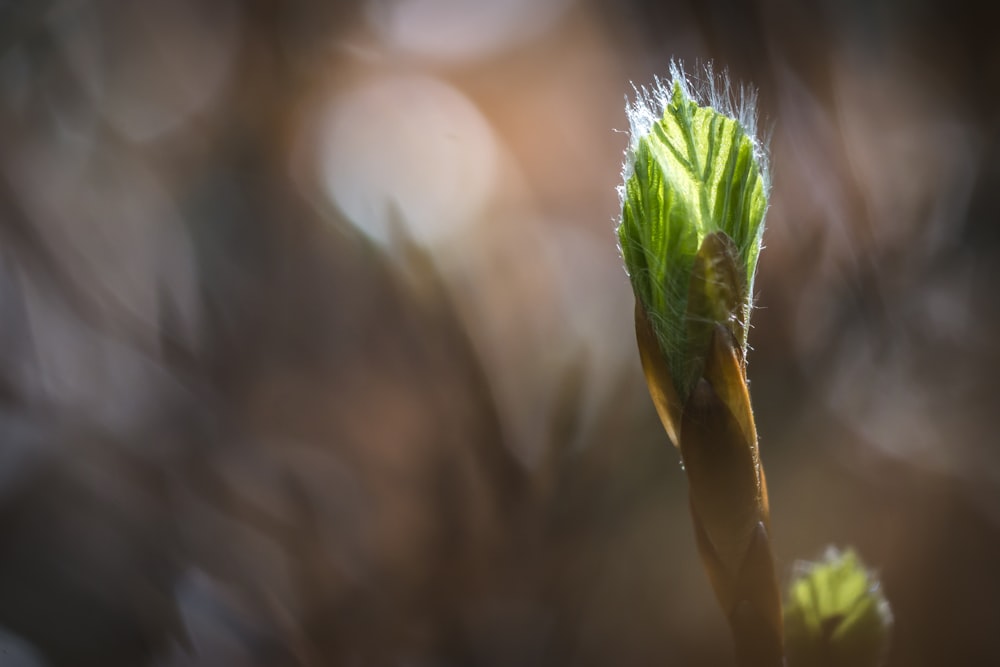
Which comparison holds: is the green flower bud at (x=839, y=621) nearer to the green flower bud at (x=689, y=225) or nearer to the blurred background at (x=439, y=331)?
the green flower bud at (x=689, y=225)

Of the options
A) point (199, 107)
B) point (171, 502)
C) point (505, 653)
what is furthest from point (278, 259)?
point (505, 653)

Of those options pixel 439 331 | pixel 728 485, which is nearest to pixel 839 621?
pixel 728 485

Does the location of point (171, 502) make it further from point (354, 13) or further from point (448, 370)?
point (354, 13)

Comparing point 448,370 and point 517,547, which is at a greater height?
point 448,370

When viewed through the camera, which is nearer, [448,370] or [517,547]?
[517,547]

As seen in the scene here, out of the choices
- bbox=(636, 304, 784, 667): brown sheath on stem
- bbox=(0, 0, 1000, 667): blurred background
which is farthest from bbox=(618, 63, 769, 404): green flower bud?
bbox=(0, 0, 1000, 667): blurred background

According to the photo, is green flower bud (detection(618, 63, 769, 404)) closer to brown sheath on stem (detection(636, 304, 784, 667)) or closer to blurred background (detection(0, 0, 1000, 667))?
brown sheath on stem (detection(636, 304, 784, 667))
